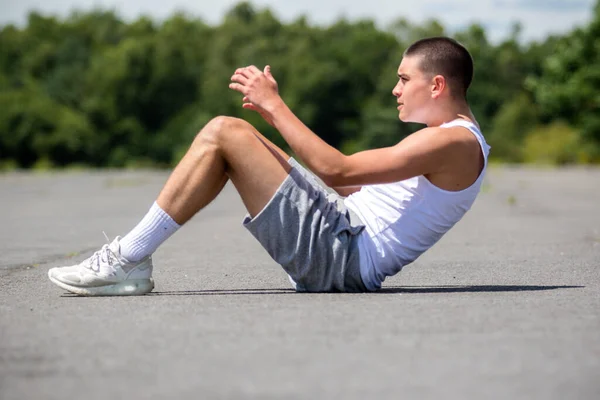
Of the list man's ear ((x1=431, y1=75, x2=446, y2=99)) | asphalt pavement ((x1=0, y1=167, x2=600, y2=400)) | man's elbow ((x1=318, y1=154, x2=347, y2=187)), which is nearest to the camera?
asphalt pavement ((x1=0, y1=167, x2=600, y2=400))

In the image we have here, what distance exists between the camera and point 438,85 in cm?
579

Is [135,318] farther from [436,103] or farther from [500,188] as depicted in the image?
[500,188]

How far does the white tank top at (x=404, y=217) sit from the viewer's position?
5.70m

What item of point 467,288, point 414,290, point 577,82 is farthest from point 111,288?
point 577,82

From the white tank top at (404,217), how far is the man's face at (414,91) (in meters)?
0.18

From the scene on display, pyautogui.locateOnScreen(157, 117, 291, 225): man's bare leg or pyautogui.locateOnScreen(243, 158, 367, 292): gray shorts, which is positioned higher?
pyautogui.locateOnScreen(157, 117, 291, 225): man's bare leg

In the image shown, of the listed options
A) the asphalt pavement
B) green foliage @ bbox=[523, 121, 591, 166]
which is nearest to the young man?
the asphalt pavement

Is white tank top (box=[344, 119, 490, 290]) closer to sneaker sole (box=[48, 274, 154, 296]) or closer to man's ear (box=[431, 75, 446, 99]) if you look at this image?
man's ear (box=[431, 75, 446, 99])

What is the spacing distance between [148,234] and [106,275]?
316mm

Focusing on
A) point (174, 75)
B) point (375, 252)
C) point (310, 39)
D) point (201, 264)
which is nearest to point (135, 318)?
point (375, 252)

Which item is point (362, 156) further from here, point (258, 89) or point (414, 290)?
point (414, 290)

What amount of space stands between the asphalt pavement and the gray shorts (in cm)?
16

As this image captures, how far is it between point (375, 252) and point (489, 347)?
1695 mm

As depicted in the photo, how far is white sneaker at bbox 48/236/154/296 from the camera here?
581 centimetres
